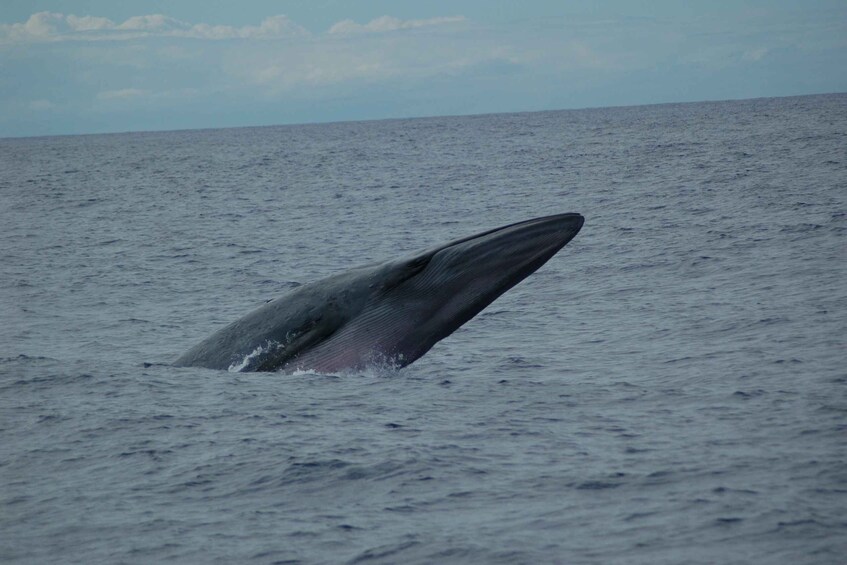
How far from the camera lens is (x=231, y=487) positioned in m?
9.73

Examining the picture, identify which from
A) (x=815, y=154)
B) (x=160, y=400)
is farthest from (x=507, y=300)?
(x=815, y=154)

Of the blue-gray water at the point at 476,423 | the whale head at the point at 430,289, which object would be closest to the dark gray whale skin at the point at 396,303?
the whale head at the point at 430,289

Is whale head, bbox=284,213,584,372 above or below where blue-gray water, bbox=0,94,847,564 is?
above

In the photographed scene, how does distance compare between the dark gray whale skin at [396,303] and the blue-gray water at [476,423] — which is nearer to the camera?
the blue-gray water at [476,423]

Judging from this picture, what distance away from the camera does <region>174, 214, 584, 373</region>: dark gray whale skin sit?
34.7 feet

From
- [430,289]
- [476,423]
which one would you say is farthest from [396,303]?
[476,423]

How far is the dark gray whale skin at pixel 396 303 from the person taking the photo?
10.6 meters

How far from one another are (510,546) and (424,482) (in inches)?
70.6

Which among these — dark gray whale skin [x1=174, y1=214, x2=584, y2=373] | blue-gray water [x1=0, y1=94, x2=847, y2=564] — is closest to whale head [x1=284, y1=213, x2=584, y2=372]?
dark gray whale skin [x1=174, y1=214, x2=584, y2=373]

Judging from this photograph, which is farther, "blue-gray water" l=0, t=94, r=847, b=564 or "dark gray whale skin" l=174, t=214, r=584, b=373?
"dark gray whale skin" l=174, t=214, r=584, b=373

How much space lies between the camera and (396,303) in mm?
10883

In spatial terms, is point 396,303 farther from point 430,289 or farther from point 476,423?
point 476,423

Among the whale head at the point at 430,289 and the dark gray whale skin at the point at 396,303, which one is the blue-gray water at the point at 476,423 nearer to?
the dark gray whale skin at the point at 396,303

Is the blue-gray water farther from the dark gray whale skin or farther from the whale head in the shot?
the whale head
